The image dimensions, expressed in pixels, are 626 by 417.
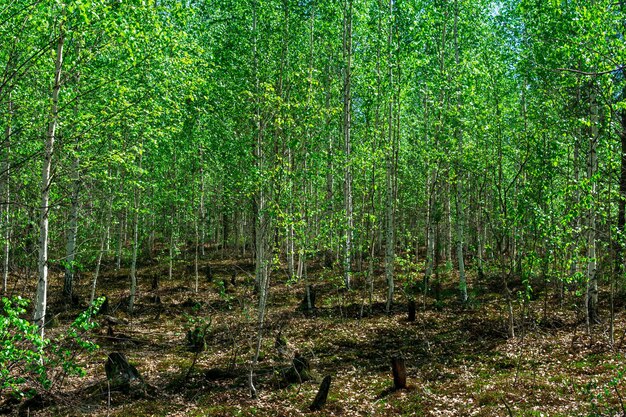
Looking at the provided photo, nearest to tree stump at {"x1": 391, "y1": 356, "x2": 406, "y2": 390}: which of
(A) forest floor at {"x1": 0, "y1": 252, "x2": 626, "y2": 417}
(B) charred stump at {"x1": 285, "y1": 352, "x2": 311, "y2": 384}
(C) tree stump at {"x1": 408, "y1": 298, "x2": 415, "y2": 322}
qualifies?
(A) forest floor at {"x1": 0, "y1": 252, "x2": 626, "y2": 417}

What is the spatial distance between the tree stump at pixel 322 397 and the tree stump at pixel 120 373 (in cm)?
462

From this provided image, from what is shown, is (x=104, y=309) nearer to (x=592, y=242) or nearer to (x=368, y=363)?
(x=368, y=363)

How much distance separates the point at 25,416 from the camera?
9898mm

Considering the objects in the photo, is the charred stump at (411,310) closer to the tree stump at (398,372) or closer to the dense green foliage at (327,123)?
the dense green foliage at (327,123)

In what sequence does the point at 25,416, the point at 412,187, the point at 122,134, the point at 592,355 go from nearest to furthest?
the point at 25,416 → the point at 592,355 → the point at 122,134 → the point at 412,187

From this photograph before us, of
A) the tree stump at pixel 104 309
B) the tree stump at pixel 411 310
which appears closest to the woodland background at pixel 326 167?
the tree stump at pixel 411 310

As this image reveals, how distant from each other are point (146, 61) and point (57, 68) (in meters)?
2.77

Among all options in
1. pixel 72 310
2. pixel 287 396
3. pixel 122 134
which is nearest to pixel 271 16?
pixel 122 134

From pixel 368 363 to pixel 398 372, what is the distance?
259 centimetres

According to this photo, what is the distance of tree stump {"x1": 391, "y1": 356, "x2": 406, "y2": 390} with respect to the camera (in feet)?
36.2

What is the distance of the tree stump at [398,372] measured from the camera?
1104 cm

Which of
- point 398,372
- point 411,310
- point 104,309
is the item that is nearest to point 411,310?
point 411,310

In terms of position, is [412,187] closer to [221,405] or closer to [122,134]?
[122,134]

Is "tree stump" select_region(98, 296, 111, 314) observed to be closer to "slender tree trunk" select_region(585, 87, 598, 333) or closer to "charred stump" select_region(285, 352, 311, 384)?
"charred stump" select_region(285, 352, 311, 384)
